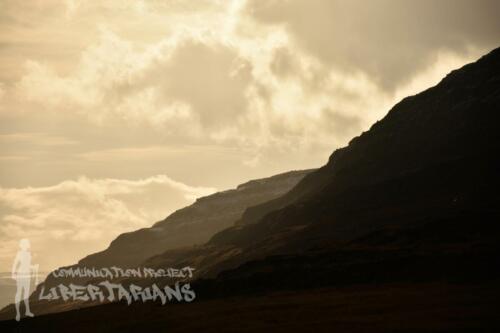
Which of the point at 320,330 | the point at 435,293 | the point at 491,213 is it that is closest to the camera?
the point at 320,330

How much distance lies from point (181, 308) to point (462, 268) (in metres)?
41.1

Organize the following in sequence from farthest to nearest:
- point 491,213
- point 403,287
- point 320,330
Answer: point 491,213
point 403,287
point 320,330

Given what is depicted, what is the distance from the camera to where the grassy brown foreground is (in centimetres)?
6775

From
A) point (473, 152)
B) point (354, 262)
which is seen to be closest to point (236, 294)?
point (354, 262)

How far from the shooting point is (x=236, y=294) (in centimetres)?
11625

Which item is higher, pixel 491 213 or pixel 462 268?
pixel 491 213

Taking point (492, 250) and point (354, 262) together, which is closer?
point (492, 250)

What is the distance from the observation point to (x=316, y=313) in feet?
272

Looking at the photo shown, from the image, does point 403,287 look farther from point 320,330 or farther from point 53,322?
point 53,322

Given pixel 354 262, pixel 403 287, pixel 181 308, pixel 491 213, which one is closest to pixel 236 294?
pixel 181 308

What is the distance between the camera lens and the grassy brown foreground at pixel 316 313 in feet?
222

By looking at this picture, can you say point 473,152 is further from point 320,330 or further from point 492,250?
point 320,330

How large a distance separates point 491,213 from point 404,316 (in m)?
77.1

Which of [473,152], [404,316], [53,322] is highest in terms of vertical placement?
[473,152]
